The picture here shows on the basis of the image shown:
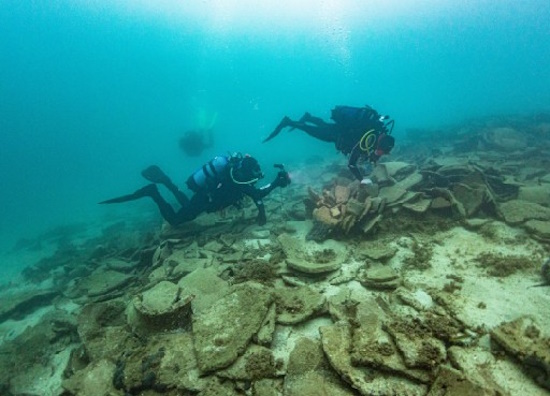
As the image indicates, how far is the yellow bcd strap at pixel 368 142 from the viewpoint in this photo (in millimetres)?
8969

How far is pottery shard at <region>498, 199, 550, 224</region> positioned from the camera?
6.79 m

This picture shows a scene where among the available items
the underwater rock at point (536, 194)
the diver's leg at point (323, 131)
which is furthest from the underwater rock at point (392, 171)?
the underwater rock at point (536, 194)

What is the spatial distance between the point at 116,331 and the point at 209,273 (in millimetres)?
1819

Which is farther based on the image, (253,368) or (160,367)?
(160,367)

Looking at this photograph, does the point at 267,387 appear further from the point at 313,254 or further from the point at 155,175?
the point at 155,175

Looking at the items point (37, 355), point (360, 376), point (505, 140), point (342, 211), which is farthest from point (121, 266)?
point (505, 140)

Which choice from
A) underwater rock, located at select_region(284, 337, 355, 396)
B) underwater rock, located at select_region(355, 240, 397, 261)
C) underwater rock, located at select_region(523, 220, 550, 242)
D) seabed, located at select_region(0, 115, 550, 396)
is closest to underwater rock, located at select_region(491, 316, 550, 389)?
seabed, located at select_region(0, 115, 550, 396)

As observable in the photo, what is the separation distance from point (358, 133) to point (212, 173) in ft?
15.1

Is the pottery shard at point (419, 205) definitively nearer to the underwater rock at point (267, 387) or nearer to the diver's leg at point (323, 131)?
the diver's leg at point (323, 131)

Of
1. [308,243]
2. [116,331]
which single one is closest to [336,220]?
[308,243]

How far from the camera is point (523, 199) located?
7.84 m

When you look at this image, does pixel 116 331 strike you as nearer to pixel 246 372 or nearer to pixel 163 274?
pixel 163 274

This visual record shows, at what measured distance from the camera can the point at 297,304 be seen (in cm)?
498

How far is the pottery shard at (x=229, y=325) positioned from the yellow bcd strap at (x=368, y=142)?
5494 mm
